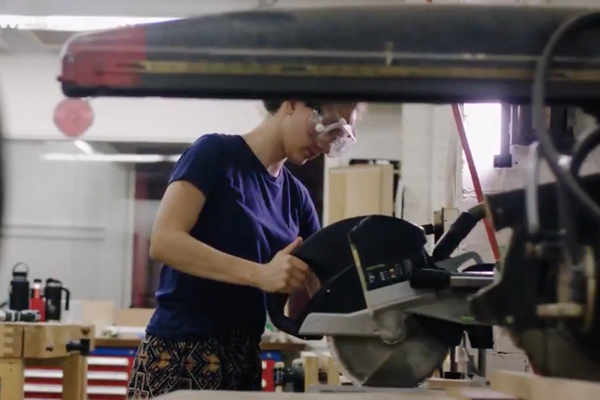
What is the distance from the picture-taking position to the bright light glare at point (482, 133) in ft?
6.00

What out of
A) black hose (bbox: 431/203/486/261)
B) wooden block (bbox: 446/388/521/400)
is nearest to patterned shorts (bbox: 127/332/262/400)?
black hose (bbox: 431/203/486/261)

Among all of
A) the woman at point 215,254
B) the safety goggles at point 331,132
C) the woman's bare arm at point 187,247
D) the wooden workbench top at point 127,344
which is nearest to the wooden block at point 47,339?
the wooden workbench top at point 127,344

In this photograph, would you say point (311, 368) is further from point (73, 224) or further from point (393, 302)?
point (73, 224)

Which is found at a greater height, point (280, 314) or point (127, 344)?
point (280, 314)

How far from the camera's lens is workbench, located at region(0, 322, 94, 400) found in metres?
2.64

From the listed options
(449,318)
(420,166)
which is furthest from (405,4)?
(420,166)

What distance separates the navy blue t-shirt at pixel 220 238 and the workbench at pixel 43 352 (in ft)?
4.36

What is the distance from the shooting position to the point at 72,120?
4.70m

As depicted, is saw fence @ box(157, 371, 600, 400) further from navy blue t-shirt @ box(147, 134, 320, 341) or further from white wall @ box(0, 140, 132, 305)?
white wall @ box(0, 140, 132, 305)

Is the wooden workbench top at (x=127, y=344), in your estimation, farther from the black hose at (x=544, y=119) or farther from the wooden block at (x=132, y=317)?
the black hose at (x=544, y=119)

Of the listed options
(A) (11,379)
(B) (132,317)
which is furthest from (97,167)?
(A) (11,379)

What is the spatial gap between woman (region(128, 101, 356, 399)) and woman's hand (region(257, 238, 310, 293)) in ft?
0.25

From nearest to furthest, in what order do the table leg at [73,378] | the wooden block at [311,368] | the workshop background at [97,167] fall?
the wooden block at [311,368] → the table leg at [73,378] → the workshop background at [97,167]

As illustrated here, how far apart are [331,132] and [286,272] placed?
345mm
